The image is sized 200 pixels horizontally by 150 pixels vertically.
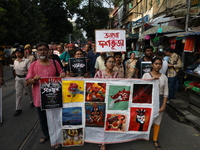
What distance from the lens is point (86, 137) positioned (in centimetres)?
284

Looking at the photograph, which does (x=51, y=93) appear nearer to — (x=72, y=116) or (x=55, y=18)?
(x=72, y=116)

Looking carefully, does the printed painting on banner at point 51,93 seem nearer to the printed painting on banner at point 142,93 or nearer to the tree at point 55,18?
the printed painting on banner at point 142,93

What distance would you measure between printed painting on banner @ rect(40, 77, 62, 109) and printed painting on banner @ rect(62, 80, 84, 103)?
0.28 ft

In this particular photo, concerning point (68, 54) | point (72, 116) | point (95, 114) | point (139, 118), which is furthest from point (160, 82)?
point (68, 54)

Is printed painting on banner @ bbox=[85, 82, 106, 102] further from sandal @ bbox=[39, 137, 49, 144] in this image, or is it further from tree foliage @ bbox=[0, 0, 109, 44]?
tree foliage @ bbox=[0, 0, 109, 44]

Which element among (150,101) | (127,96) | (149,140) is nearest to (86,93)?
(127,96)

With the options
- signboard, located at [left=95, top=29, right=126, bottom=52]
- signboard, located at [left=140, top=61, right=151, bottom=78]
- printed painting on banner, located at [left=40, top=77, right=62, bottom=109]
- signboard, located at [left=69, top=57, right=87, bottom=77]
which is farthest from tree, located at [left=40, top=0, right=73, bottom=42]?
printed painting on banner, located at [left=40, top=77, right=62, bottom=109]

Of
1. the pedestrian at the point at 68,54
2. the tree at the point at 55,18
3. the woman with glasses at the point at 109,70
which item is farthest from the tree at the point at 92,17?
the woman with glasses at the point at 109,70

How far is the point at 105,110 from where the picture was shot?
2730 millimetres

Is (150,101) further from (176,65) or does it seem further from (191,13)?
(191,13)

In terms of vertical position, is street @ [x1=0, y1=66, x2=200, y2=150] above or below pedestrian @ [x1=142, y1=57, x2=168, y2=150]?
below

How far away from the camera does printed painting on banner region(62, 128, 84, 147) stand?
278cm

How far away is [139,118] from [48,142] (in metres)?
1.82

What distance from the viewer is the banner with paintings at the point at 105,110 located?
2682 mm
